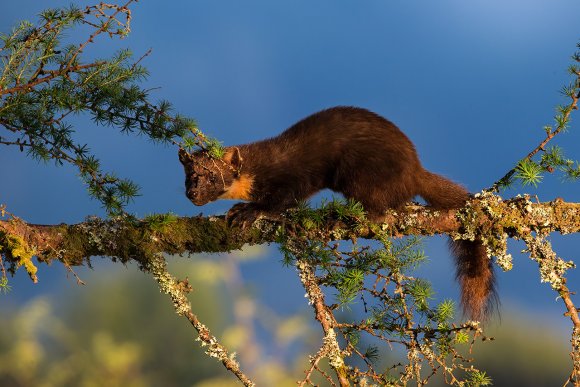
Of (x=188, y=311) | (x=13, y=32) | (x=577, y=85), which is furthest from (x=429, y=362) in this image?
(x=13, y=32)

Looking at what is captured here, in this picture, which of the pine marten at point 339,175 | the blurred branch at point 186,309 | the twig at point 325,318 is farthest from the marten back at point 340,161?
the blurred branch at point 186,309

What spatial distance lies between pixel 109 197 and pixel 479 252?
2.20 metres

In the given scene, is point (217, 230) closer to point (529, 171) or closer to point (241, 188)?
point (241, 188)

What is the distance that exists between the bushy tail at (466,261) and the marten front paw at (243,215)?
1.03 metres

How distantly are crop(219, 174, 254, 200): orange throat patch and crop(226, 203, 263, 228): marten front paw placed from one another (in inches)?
14.8

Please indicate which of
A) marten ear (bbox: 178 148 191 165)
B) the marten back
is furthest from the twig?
marten ear (bbox: 178 148 191 165)

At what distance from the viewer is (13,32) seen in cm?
363

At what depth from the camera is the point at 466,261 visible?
431 cm

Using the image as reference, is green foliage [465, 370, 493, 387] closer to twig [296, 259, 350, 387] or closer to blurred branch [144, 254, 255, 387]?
twig [296, 259, 350, 387]

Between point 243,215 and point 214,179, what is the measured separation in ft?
1.72

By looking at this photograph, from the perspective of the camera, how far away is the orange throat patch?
178 inches

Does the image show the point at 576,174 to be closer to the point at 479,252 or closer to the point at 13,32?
the point at 479,252

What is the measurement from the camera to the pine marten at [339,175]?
13.7 ft

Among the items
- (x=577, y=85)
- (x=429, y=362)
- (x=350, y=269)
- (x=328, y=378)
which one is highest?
(x=577, y=85)
